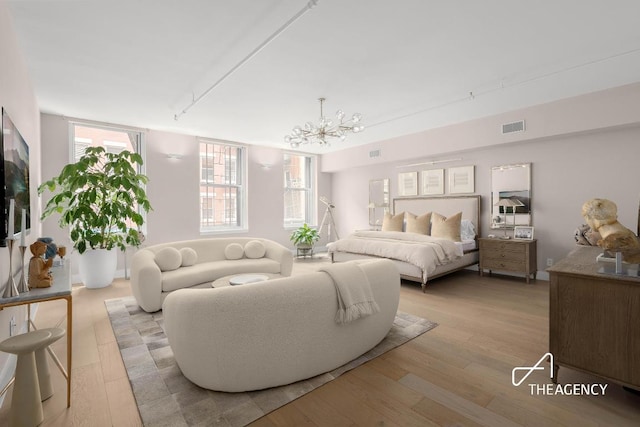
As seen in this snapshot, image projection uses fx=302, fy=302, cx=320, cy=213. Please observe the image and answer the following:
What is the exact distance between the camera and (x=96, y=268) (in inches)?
174

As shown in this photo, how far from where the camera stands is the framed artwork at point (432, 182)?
5957mm

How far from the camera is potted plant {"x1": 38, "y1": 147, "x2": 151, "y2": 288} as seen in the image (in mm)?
3900

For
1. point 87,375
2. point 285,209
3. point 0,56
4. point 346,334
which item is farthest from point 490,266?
point 0,56

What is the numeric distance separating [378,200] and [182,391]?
5.83 m

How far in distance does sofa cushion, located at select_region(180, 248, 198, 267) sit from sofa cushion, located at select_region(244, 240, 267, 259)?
28.9 inches

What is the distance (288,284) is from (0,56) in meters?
2.46

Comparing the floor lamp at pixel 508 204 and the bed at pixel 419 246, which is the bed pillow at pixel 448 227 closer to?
the bed at pixel 419 246

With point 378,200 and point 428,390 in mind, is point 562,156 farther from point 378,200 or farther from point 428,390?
point 428,390

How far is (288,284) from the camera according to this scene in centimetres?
196

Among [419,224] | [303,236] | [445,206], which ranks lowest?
[303,236]

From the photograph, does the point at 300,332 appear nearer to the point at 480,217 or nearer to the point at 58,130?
the point at 480,217

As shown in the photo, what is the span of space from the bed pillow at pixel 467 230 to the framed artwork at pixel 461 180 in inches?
25.0

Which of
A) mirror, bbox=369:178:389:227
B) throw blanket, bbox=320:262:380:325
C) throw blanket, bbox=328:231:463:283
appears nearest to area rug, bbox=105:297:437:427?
throw blanket, bbox=320:262:380:325

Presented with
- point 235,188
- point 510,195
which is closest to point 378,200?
point 510,195
